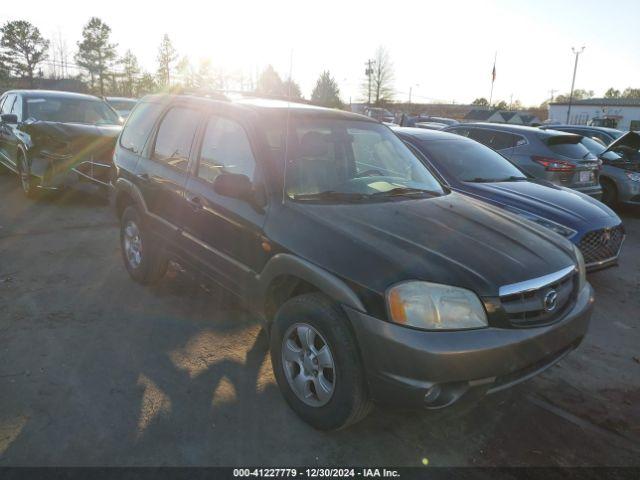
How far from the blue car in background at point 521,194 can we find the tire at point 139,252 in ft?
10.3

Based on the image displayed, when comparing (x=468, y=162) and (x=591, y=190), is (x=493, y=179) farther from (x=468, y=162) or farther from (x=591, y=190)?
(x=591, y=190)

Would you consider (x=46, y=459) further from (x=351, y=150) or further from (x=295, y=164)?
(x=351, y=150)

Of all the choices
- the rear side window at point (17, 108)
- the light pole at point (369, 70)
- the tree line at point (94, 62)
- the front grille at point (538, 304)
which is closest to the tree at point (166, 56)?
the tree line at point (94, 62)

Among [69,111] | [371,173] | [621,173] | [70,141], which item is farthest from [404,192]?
[621,173]

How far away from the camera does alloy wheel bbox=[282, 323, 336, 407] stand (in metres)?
2.61

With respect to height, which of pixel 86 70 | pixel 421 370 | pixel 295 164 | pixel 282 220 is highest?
pixel 86 70

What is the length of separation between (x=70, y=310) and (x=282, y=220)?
2.40 m

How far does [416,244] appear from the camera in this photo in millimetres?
2578

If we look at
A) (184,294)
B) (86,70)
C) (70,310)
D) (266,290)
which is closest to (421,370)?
(266,290)

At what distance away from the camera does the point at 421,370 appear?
7.41 ft

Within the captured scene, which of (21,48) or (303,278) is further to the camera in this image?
(21,48)

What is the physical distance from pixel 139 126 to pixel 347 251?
3094 millimetres

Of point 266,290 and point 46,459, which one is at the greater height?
point 266,290

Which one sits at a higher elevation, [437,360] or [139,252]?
[437,360]
